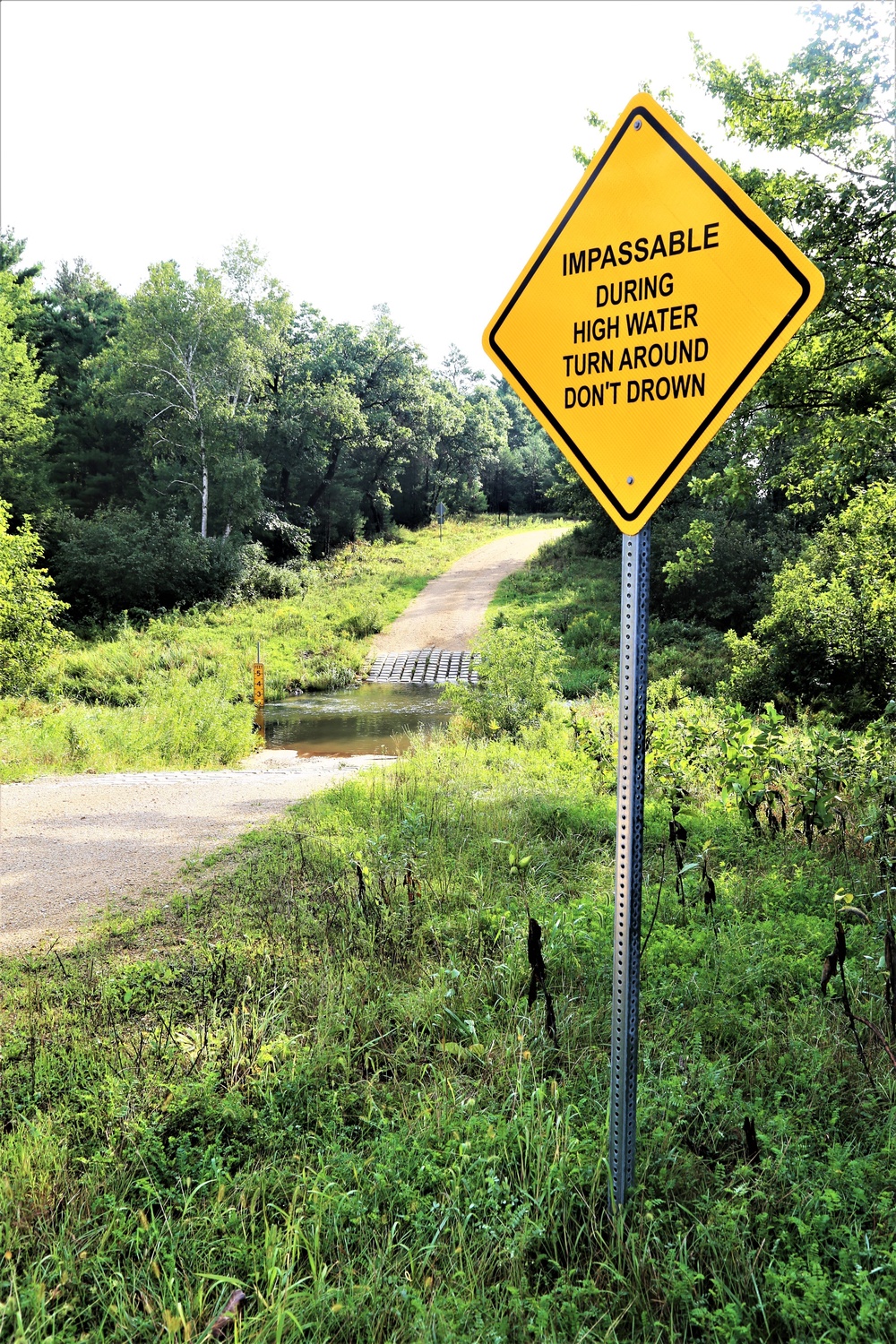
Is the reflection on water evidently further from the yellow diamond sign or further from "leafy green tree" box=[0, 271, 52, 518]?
"leafy green tree" box=[0, 271, 52, 518]

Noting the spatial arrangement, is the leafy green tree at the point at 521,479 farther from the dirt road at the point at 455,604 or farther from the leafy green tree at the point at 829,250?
the leafy green tree at the point at 829,250

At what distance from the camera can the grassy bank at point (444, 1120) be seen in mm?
2012

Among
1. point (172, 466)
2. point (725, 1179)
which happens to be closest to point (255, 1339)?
point (725, 1179)

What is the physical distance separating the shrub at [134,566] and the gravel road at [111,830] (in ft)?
48.2

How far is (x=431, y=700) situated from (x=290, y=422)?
1918 centimetres

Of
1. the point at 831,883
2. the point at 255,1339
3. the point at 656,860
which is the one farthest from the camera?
the point at 656,860

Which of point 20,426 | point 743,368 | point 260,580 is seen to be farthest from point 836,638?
point 20,426

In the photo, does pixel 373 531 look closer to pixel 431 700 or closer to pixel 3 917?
pixel 431 700

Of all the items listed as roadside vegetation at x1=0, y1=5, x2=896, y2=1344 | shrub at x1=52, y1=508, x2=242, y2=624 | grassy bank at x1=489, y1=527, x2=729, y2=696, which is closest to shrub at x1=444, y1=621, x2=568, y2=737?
roadside vegetation at x1=0, y1=5, x2=896, y2=1344

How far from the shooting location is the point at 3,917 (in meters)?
4.74

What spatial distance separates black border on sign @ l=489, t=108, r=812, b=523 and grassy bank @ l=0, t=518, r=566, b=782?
8728 mm

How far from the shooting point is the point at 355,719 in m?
17.0

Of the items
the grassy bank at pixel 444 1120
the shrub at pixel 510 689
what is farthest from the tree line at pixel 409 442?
A: the grassy bank at pixel 444 1120

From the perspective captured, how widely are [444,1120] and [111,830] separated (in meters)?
4.96
